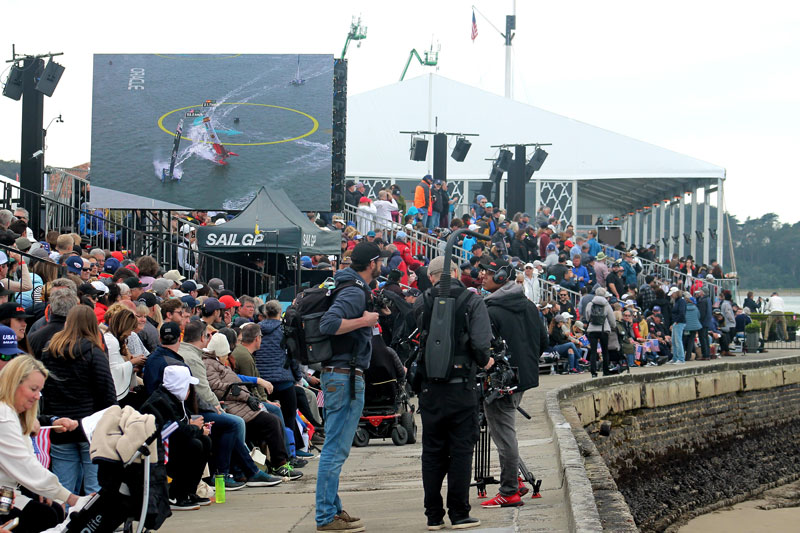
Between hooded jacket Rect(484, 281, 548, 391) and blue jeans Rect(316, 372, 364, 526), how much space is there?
1.48 metres

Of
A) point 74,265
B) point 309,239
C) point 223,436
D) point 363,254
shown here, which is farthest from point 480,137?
point 363,254

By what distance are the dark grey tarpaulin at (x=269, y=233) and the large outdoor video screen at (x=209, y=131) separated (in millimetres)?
1726

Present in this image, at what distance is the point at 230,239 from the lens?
17547 millimetres

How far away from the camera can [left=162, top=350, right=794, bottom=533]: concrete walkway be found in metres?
7.71

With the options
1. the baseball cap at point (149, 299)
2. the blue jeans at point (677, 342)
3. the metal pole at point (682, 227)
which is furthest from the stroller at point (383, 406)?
the metal pole at point (682, 227)

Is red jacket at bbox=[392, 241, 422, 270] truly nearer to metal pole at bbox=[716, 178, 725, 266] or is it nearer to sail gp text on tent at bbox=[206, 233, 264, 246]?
sail gp text on tent at bbox=[206, 233, 264, 246]

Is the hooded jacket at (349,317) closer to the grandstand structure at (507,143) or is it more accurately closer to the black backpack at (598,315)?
the black backpack at (598,315)

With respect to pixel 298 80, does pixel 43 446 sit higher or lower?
lower

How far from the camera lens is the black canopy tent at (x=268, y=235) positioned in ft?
57.2

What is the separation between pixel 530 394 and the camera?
17.4 m

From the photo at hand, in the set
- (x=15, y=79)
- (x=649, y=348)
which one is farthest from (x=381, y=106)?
(x=15, y=79)

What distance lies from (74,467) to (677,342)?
2067 centimetres

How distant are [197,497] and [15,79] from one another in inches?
475

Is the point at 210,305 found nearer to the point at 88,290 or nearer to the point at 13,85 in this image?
the point at 88,290
